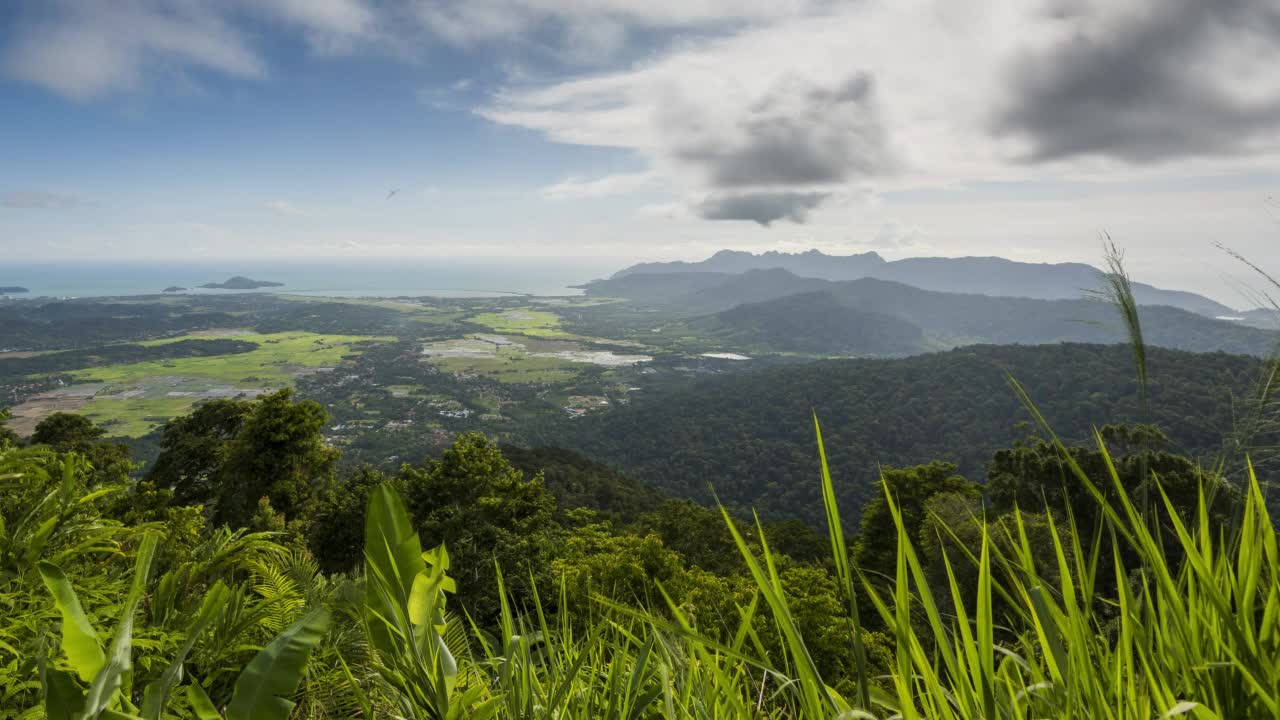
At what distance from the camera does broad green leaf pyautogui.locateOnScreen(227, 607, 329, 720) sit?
1204mm

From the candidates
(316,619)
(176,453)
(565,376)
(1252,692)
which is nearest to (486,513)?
(176,453)

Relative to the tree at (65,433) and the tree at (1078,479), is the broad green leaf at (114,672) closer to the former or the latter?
the tree at (1078,479)

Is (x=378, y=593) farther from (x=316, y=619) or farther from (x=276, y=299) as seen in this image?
(x=276, y=299)

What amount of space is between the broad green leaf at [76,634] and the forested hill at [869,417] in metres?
47.7

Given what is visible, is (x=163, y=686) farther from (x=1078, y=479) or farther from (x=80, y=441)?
(x=80, y=441)

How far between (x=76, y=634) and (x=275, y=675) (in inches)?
14.3

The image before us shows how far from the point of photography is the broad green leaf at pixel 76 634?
1131 millimetres

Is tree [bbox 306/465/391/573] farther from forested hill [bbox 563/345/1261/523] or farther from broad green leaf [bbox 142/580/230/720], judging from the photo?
forested hill [bbox 563/345/1261/523]

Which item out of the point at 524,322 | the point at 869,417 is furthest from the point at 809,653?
the point at 524,322

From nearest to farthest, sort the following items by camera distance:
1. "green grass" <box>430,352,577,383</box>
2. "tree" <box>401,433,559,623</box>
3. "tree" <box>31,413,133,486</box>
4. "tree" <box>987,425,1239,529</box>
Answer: "tree" <box>401,433,559,623</box> → "tree" <box>987,425,1239,529</box> → "tree" <box>31,413,133,486</box> → "green grass" <box>430,352,577,383</box>

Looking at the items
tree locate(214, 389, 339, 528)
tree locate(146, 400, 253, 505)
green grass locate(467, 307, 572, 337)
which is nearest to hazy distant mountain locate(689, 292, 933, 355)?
green grass locate(467, 307, 572, 337)

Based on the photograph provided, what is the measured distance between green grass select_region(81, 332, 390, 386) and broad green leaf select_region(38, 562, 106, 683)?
299ft

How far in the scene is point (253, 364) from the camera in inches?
3826

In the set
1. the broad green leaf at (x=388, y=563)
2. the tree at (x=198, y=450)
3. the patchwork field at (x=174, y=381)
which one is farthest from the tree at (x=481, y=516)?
the patchwork field at (x=174, y=381)
